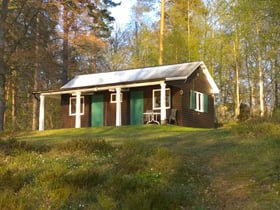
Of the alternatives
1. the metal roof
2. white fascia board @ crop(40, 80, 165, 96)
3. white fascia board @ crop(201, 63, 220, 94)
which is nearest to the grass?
white fascia board @ crop(40, 80, 165, 96)

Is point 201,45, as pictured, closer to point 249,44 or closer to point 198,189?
point 249,44

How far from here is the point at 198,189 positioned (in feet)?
25.3

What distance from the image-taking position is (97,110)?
25953 mm

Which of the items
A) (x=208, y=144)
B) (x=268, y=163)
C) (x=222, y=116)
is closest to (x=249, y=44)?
(x=222, y=116)

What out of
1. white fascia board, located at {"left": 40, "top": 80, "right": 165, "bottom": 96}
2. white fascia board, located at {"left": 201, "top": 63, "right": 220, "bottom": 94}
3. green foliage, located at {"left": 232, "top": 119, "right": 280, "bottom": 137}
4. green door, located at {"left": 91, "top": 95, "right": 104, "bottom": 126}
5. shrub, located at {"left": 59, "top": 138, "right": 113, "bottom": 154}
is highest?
white fascia board, located at {"left": 201, "top": 63, "right": 220, "bottom": 94}

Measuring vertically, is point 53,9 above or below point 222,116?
above

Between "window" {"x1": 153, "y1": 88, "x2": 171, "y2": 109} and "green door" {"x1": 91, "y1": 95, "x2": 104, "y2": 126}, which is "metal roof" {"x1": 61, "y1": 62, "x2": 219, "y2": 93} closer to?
"window" {"x1": 153, "y1": 88, "x2": 171, "y2": 109}

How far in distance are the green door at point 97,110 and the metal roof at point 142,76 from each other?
931 millimetres

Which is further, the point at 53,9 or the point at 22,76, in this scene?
the point at 22,76

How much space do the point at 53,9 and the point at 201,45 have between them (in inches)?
527

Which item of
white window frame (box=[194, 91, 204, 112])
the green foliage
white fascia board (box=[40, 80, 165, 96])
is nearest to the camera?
the green foliage

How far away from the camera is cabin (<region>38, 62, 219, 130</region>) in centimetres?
2312

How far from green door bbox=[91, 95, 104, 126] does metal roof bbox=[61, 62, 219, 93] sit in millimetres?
931

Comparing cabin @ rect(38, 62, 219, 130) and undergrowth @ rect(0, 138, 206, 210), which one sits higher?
cabin @ rect(38, 62, 219, 130)
